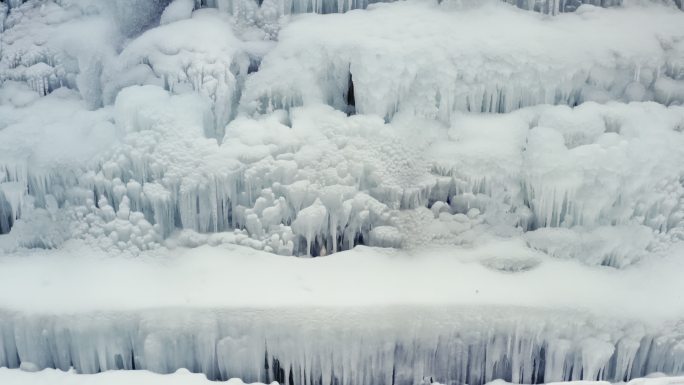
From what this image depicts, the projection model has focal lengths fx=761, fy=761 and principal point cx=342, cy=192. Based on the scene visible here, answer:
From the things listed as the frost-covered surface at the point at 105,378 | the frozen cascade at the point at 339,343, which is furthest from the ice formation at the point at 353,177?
the frost-covered surface at the point at 105,378

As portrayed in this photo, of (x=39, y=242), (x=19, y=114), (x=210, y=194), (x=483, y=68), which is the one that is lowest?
(x=39, y=242)

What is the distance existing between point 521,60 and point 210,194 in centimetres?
224

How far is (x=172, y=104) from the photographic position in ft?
16.4

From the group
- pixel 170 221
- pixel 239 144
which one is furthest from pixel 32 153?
pixel 239 144

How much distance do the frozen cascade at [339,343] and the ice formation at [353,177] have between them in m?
0.01

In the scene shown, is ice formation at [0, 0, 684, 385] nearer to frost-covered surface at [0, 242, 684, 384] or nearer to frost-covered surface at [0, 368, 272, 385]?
frost-covered surface at [0, 242, 684, 384]

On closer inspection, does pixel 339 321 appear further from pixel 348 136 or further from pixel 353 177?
pixel 348 136

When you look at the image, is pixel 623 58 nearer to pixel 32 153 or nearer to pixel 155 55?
pixel 155 55

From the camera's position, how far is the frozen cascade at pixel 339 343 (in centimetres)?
454

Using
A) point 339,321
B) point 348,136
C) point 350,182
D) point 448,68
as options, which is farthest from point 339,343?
point 448,68

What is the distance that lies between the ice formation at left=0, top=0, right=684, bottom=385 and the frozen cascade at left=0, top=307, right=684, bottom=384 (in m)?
0.01

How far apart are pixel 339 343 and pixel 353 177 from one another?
1082 mm

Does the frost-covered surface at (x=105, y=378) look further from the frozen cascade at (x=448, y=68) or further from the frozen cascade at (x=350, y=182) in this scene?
the frozen cascade at (x=448, y=68)

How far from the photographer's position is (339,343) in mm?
4543
